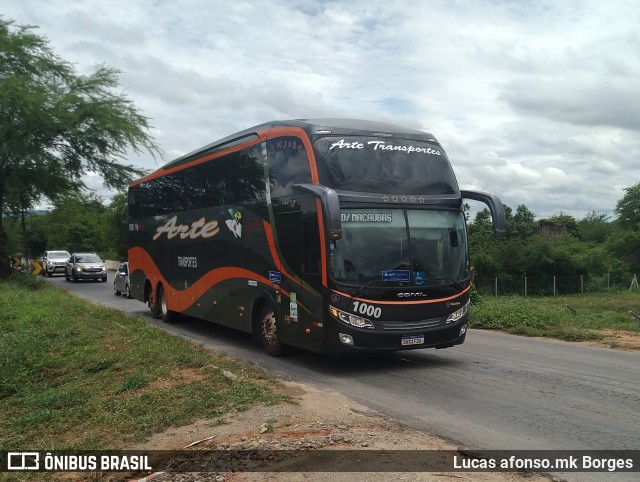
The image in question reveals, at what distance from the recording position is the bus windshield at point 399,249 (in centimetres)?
924

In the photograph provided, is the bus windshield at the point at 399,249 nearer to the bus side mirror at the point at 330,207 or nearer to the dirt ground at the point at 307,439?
the bus side mirror at the point at 330,207

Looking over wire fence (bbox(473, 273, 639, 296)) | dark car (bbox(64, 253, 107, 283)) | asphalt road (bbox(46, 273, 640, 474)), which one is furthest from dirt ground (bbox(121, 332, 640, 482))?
dark car (bbox(64, 253, 107, 283))

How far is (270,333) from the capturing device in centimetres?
1130

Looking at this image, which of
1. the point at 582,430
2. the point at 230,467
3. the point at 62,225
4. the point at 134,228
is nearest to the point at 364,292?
the point at 582,430

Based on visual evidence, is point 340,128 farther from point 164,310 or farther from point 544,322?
point 164,310

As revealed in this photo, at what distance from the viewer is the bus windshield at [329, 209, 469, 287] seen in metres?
9.24

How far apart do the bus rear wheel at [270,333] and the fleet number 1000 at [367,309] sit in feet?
7.03

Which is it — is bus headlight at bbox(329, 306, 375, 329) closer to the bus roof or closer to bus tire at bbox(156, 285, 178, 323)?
the bus roof

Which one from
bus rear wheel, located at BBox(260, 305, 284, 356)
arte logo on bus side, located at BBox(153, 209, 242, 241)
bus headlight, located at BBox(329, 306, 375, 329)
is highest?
arte logo on bus side, located at BBox(153, 209, 242, 241)

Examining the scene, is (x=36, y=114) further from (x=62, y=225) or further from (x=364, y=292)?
(x=62, y=225)

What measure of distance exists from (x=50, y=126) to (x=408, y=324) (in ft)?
76.4

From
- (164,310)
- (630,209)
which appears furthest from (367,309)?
(630,209)

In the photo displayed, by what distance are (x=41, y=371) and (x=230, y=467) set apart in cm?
669

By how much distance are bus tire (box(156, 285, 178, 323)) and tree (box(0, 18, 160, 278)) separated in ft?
42.9
